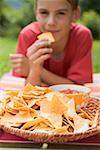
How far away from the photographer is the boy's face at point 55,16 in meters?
1.25

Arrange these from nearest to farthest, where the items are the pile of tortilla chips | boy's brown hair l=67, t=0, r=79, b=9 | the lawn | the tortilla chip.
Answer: the pile of tortilla chips → the tortilla chip → boy's brown hair l=67, t=0, r=79, b=9 → the lawn

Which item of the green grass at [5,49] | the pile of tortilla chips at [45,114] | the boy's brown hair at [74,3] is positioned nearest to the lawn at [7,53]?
the green grass at [5,49]

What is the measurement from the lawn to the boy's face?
0.35 m

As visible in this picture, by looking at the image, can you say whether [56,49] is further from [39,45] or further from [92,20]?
[92,20]

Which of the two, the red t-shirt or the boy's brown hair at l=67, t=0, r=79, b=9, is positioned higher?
the boy's brown hair at l=67, t=0, r=79, b=9

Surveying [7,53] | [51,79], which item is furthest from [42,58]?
[7,53]

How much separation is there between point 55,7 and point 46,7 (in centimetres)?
3

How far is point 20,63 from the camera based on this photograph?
129 cm

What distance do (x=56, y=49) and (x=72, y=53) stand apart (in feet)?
0.24

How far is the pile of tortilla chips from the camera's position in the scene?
2.58 ft

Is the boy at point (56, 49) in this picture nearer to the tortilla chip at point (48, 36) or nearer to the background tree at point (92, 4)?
the tortilla chip at point (48, 36)

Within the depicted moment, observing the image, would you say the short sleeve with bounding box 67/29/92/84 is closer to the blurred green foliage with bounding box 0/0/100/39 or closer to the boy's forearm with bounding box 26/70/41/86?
the boy's forearm with bounding box 26/70/41/86

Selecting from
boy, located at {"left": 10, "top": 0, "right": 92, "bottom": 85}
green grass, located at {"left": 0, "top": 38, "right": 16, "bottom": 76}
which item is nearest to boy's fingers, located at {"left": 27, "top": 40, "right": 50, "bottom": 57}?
boy, located at {"left": 10, "top": 0, "right": 92, "bottom": 85}

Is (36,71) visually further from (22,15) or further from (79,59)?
Answer: (22,15)
